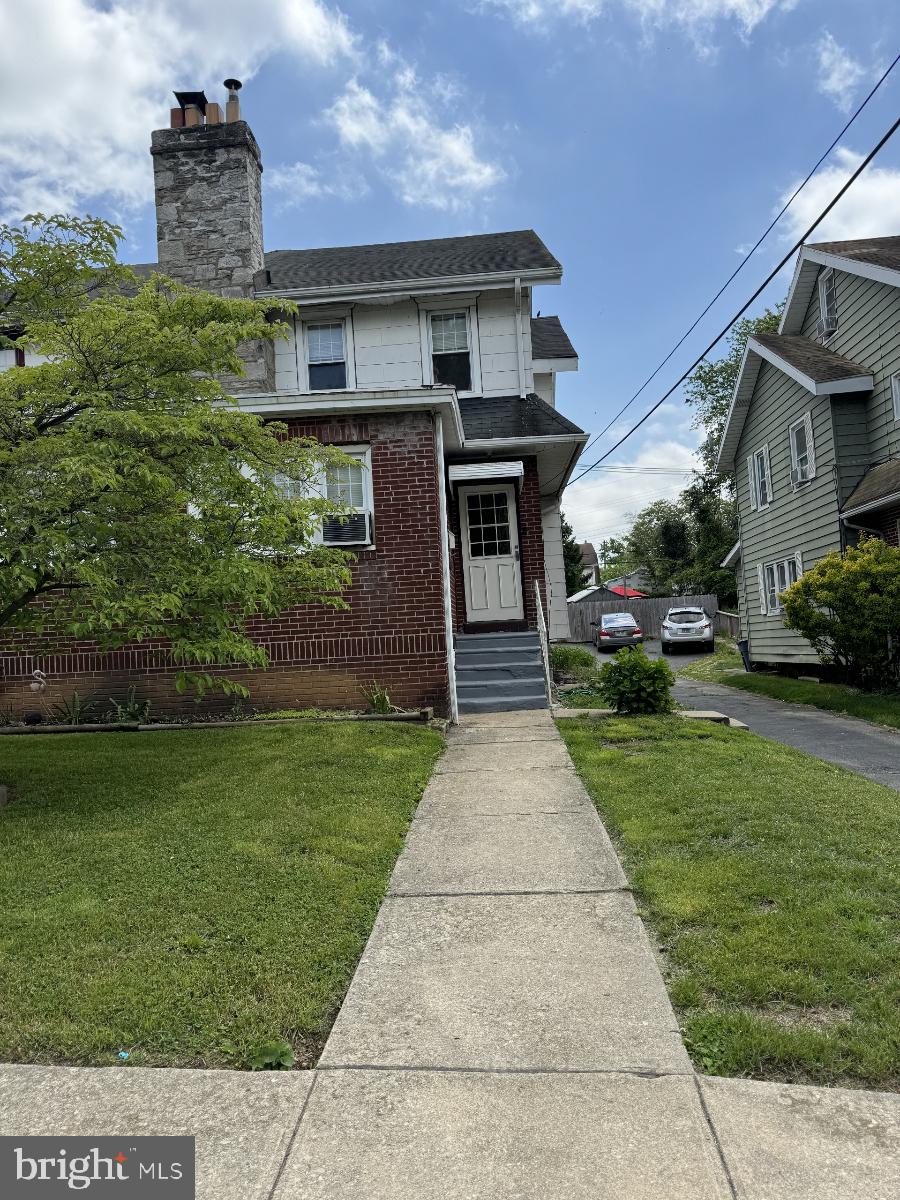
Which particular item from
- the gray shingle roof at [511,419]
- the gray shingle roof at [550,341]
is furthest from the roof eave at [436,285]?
the gray shingle roof at [550,341]

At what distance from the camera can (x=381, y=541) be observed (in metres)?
10.3

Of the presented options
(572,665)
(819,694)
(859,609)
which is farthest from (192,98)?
(819,694)

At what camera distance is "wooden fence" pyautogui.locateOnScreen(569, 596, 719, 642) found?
37.3m

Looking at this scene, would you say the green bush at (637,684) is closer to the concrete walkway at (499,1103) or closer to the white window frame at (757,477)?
the concrete walkway at (499,1103)

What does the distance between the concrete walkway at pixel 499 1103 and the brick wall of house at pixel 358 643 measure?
20.3ft

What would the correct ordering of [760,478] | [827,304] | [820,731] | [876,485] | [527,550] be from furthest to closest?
[760,478], [827,304], [876,485], [527,550], [820,731]

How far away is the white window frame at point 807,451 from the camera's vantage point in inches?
667

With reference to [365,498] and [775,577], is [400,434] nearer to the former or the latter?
[365,498]

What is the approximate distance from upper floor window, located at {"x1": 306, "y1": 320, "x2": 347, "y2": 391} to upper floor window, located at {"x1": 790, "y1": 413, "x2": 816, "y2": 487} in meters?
9.52

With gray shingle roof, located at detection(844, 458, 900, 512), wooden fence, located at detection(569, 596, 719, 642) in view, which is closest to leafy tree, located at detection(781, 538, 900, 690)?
gray shingle roof, located at detection(844, 458, 900, 512)

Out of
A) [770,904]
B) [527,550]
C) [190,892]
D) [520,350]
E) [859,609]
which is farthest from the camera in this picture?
[520,350]

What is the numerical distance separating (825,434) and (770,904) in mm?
14266

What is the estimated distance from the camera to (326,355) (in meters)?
→ 14.5

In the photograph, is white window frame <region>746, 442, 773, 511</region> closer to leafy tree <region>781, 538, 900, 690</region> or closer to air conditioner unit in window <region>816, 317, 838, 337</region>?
air conditioner unit in window <region>816, 317, 838, 337</region>
